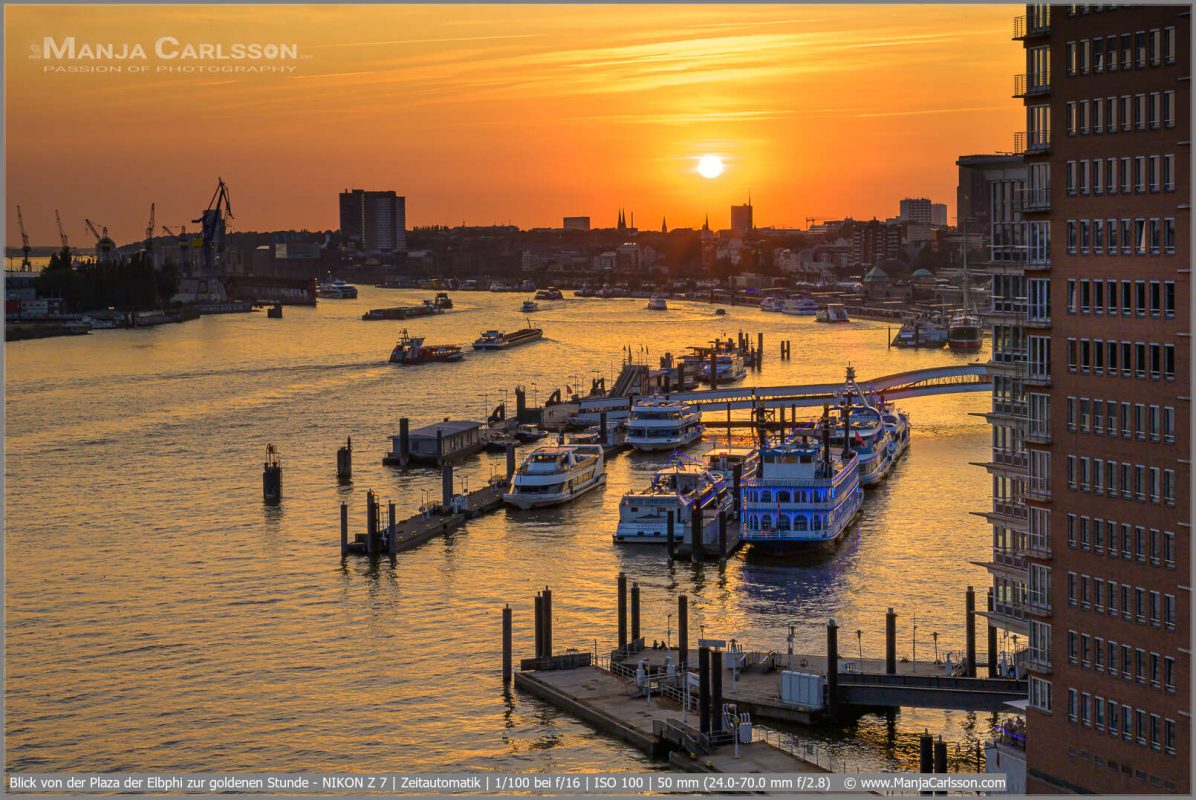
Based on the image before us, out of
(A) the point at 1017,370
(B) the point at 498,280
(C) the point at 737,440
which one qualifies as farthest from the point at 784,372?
(B) the point at 498,280

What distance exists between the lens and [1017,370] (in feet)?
48.7

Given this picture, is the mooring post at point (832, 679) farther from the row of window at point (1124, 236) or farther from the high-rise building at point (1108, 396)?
the row of window at point (1124, 236)

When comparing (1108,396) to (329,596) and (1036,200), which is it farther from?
(329,596)

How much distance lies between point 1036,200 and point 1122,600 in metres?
3.15

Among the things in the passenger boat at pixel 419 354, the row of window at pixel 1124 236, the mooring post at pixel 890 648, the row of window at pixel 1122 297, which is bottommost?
the mooring post at pixel 890 648

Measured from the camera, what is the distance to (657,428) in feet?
137

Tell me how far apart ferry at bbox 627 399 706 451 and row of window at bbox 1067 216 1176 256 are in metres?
28.4

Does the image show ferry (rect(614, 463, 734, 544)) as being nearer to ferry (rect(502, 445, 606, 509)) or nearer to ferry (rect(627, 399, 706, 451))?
ferry (rect(502, 445, 606, 509))

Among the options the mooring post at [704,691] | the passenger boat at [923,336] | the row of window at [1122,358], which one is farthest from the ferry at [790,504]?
the passenger boat at [923,336]

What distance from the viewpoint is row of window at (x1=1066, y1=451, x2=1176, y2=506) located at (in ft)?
41.8

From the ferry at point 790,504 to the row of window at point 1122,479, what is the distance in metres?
14.4

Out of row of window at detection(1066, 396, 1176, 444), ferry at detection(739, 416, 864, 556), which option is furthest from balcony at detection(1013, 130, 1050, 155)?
ferry at detection(739, 416, 864, 556)

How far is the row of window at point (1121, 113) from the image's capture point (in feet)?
41.2

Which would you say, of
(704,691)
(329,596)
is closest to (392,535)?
(329,596)
